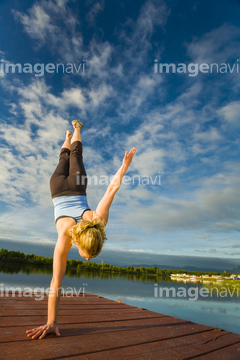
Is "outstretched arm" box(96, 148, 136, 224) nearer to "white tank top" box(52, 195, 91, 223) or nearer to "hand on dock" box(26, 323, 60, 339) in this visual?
"white tank top" box(52, 195, 91, 223)

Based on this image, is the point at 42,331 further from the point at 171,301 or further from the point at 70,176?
the point at 171,301

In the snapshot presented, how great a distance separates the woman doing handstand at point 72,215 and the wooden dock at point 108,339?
0.21m

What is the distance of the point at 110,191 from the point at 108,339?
164 centimetres

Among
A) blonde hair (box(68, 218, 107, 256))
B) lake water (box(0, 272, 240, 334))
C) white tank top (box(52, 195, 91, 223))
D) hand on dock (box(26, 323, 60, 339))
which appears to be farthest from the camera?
lake water (box(0, 272, 240, 334))

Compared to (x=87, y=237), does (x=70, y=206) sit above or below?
above

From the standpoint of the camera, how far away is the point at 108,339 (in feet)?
7.04

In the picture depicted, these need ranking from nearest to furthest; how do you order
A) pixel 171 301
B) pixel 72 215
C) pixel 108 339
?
1. pixel 108 339
2. pixel 72 215
3. pixel 171 301

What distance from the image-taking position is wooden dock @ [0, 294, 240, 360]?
1698 mm


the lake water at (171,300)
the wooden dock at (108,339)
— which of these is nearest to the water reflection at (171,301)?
the lake water at (171,300)

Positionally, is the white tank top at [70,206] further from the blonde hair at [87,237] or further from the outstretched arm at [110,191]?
the blonde hair at [87,237]

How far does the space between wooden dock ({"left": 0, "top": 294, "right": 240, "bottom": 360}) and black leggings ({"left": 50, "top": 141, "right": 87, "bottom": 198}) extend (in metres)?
1.59

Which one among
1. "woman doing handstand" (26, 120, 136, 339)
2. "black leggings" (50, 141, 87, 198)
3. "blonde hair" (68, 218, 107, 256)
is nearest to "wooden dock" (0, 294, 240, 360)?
"woman doing handstand" (26, 120, 136, 339)

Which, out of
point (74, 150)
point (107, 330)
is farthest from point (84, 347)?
point (74, 150)

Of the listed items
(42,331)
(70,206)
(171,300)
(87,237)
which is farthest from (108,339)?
(171,300)
